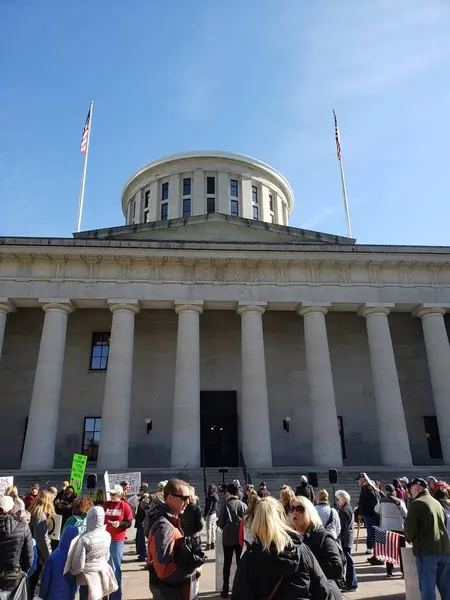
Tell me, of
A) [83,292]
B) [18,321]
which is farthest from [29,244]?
[18,321]

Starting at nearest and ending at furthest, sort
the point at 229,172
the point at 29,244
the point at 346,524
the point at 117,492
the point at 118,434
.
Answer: the point at 117,492 → the point at 346,524 → the point at 118,434 → the point at 29,244 → the point at 229,172

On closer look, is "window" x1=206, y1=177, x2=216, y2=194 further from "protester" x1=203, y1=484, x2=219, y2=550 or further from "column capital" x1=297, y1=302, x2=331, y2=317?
"protester" x1=203, y1=484, x2=219, y2=550

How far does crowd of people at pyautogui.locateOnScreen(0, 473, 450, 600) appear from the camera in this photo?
3.59m

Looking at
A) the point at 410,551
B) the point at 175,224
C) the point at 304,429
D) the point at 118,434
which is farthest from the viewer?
the point at 175,224

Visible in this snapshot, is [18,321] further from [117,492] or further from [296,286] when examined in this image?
[117,492]

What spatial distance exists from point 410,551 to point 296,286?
20.0 metres

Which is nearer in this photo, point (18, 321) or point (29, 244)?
point (29, 244)

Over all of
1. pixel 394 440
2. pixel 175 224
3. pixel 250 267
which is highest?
pixel 175 224

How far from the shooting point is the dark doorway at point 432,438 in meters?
28.5

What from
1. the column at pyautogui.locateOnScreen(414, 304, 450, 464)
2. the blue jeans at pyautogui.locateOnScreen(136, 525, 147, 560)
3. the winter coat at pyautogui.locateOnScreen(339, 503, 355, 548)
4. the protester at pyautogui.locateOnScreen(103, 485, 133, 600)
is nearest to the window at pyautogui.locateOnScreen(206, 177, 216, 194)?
the column at pyautogui.locateOnScreen(414, 304, 450, 464)

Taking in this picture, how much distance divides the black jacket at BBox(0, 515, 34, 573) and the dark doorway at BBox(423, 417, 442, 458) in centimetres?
2780

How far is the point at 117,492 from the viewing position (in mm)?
8148

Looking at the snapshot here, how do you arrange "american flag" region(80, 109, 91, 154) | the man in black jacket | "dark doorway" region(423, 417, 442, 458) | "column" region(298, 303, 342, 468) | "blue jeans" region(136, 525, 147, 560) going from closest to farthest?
the man in black jacket → "blue jeans" region(136, 525, 147, 560) → "column" region(298, 303, 342, 468) → "dark doorway" region(423, 417, 442, 458) → "american flag" region(80, 109, 91, 154)

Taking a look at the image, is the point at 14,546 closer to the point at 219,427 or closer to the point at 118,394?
the point at 118,394
